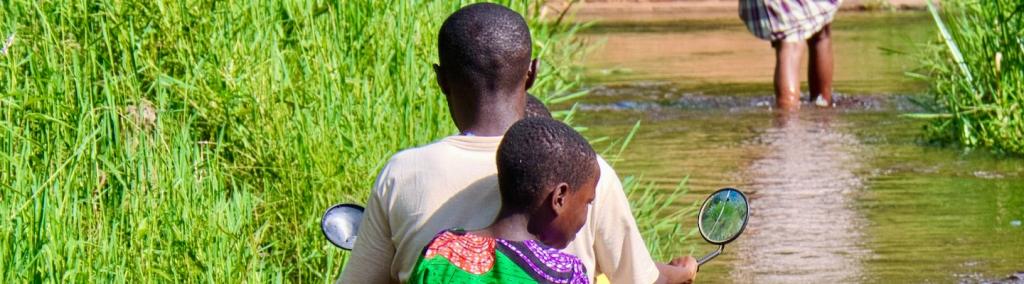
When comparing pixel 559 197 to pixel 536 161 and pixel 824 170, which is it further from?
pixel 824 170

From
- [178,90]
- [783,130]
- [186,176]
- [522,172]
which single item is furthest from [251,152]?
[783,130]

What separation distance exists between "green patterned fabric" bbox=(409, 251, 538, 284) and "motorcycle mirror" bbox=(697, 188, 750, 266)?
628 mm

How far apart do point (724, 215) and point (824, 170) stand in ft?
15.5

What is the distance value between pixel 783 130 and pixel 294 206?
194 inches

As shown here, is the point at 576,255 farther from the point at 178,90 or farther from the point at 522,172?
the point at 178,90

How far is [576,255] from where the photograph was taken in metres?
3.35

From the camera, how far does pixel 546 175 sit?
10.2 feet

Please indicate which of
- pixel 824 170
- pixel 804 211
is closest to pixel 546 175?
pixel 804 211

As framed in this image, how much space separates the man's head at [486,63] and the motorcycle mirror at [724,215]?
0.42 meters

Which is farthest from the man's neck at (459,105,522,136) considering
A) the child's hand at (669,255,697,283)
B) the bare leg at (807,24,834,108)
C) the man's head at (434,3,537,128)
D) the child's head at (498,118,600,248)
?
the bare leg at (807,24,834,108)

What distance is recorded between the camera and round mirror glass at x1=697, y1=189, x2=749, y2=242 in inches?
140

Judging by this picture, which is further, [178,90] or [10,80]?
[178,90]

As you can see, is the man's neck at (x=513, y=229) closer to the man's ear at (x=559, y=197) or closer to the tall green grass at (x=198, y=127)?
the man's ear at (x=559, y=197)

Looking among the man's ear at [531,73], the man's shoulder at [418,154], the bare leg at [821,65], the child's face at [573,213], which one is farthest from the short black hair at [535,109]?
the bare leg at [821,65]
